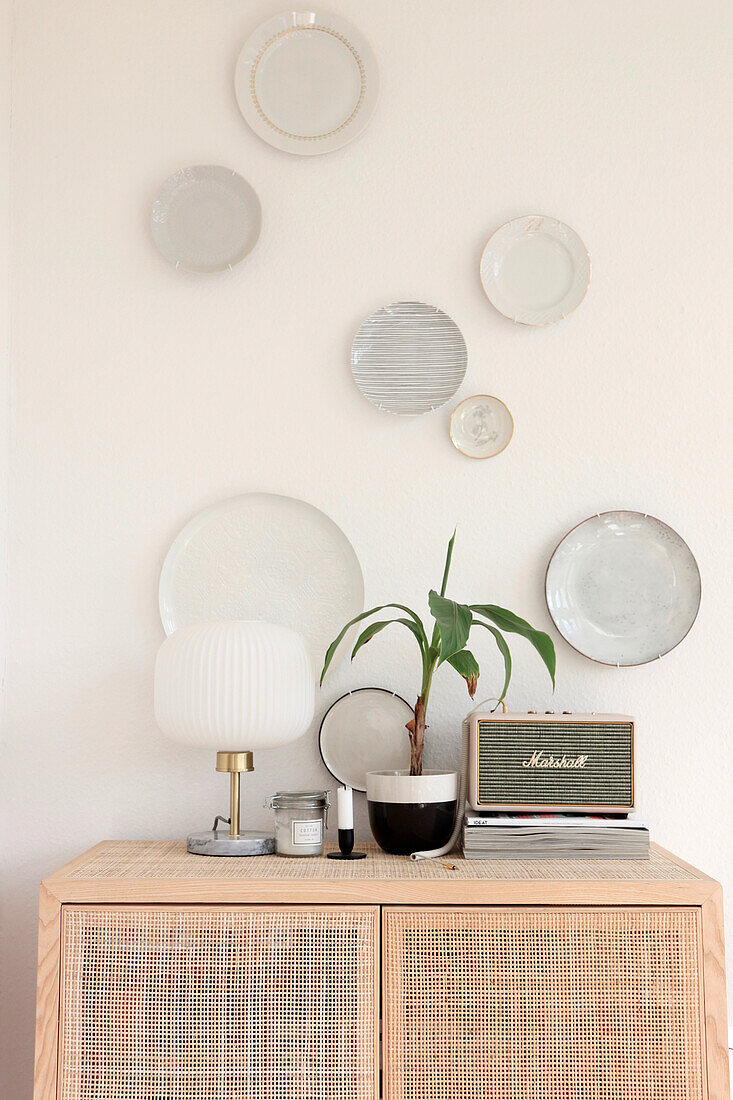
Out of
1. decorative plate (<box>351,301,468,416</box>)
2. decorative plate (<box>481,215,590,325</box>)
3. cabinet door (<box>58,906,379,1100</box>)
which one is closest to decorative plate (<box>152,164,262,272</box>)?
decorative plate (<box>351,301,468,416</box>)

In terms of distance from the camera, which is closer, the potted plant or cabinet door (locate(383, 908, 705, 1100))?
cabinet door (locate(383, 908, 705, 1100))

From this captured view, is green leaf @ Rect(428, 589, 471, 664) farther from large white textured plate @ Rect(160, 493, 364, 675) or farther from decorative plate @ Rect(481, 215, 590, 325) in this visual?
decorative plate @ Rect(481, 215, 590, 325)

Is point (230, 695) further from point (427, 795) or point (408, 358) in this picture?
point (408, 358)

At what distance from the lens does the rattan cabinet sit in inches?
52.1

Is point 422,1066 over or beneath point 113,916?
beneath

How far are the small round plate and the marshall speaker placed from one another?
1.87ft

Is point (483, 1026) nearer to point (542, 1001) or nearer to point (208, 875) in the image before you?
point (542, 1001)

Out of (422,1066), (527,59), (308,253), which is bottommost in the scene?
(422,1066)

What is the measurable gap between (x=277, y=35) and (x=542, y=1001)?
1890 millimetres

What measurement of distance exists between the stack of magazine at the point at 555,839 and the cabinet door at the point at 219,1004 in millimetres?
256

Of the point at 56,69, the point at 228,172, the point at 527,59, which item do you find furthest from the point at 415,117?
the point at 56,69

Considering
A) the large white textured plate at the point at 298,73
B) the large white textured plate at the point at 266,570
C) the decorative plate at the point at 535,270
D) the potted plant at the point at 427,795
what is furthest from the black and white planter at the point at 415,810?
the large white textured plate at the point at 298,73

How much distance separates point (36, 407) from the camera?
6.03 ft

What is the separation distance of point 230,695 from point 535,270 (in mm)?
1059
